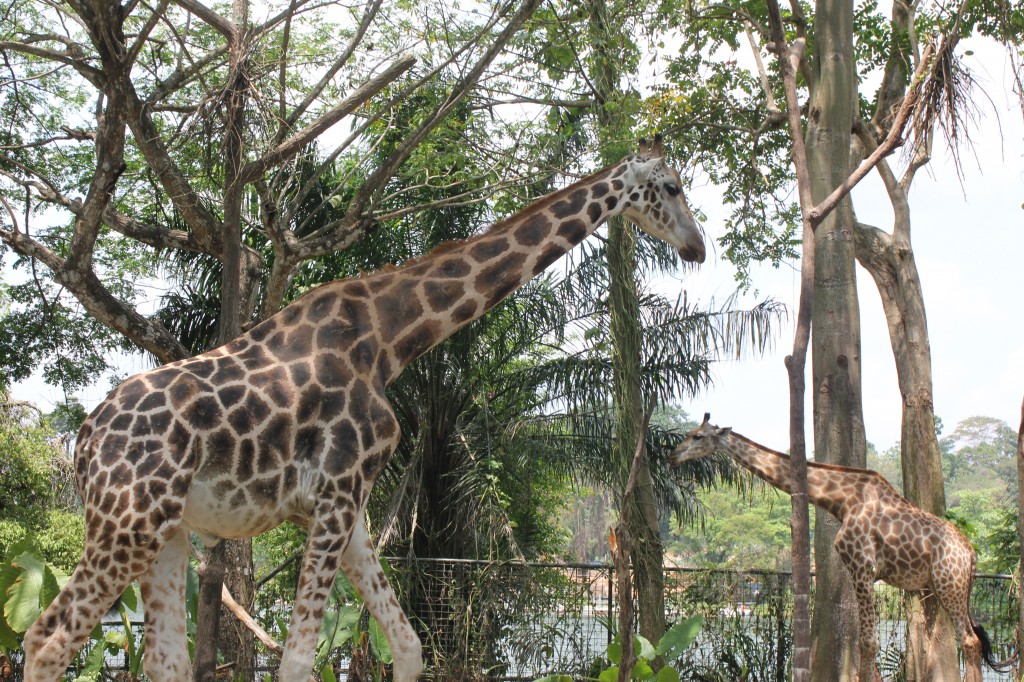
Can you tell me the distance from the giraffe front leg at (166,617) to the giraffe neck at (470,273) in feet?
4.97

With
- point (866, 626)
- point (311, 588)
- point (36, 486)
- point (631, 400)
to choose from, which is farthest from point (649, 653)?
point (36, 486)

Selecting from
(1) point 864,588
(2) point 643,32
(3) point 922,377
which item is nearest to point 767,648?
(1) point 864,588

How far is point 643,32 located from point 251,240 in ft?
18.7

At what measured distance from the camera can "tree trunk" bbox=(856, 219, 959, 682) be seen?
9969 mm

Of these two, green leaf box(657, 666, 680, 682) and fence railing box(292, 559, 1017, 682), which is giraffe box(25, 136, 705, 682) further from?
fence railing box(292, 559, 1017, 682)

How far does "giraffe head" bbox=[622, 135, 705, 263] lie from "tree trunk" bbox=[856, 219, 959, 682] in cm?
552

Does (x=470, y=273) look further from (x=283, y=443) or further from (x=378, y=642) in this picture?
(x=378, y=642)

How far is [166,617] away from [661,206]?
3.83 m

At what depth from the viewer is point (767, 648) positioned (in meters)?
11.0

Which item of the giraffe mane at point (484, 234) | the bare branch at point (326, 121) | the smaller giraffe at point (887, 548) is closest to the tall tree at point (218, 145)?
the bare branch at point (326, 121)

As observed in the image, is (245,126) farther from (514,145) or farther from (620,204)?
(514,145)

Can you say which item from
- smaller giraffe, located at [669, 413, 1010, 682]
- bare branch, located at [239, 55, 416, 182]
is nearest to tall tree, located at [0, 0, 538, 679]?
bare branch, located at [239, 55, 416, 182]

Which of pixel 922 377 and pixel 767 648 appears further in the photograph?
pixel 922 377

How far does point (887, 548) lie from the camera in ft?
27.9
